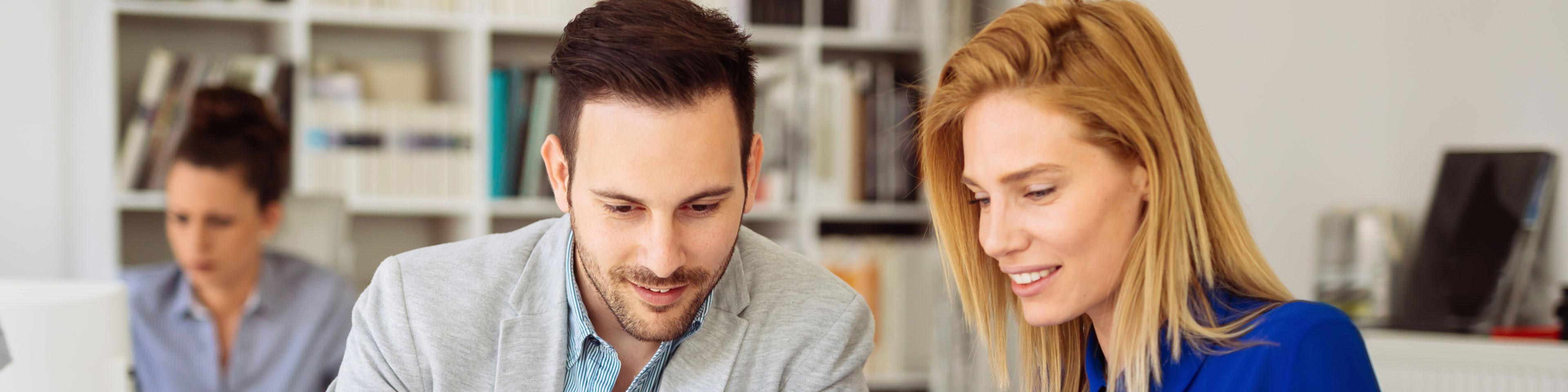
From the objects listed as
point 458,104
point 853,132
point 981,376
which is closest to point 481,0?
point 458,104

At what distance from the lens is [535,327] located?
4.41 ft

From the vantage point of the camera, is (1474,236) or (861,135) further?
(861,135)

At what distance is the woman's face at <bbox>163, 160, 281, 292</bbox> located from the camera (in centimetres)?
262

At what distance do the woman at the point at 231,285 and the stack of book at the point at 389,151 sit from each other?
0.30ft

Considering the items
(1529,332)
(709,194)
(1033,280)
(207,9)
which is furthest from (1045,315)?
(207,9)

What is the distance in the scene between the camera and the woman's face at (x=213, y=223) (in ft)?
8.59

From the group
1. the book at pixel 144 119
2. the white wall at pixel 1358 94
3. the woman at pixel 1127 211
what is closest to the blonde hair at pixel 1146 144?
the woman at pixel 1127 211

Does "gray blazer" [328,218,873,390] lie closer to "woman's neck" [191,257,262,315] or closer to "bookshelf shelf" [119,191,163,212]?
"woman's neck" [191,257,262,315]

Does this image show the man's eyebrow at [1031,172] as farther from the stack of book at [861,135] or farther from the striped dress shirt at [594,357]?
the stack of book at [861,135]

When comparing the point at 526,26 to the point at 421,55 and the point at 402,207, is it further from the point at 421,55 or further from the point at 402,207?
the point at 402,207

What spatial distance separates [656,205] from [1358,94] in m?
2.03

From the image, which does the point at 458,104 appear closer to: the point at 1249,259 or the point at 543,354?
the point at 543,354

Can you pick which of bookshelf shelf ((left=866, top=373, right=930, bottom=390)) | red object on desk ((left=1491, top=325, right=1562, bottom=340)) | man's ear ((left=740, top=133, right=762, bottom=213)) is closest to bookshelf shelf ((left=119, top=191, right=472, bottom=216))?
bookshelf shelf ((left=866, top=373, right=930, bottom=390))

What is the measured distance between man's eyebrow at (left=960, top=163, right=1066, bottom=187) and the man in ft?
1.03
